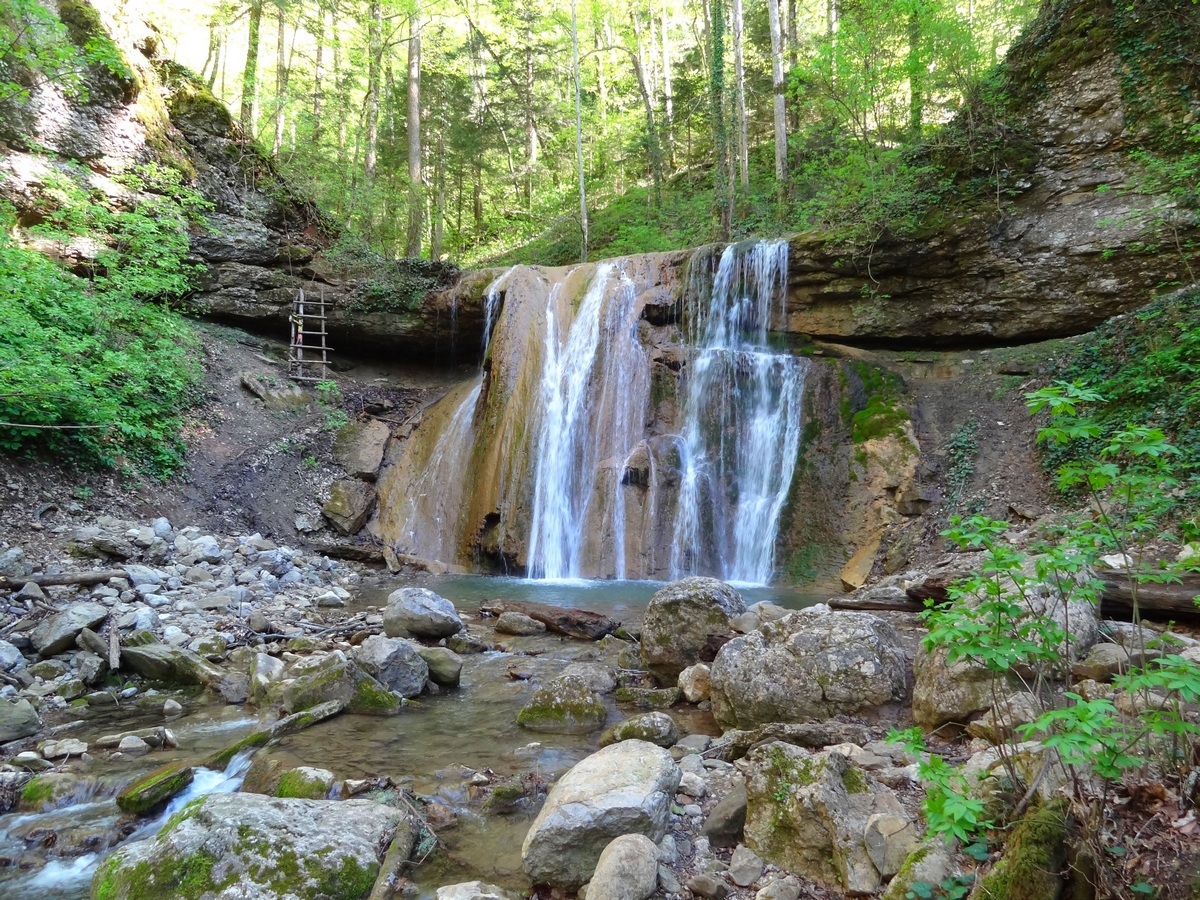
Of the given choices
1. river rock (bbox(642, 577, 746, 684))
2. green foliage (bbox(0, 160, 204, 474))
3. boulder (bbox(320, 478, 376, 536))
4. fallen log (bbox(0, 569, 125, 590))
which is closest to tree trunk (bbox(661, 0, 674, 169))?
green foliage (bbox(0, 160, 204, 474))

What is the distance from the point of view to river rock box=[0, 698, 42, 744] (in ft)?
13.8

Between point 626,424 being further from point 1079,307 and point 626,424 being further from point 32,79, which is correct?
point 32,79

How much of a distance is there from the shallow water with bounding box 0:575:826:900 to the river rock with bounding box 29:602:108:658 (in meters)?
1.08

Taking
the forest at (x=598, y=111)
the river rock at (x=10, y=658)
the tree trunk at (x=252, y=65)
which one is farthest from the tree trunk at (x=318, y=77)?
the river rock at (x=10, y=658)

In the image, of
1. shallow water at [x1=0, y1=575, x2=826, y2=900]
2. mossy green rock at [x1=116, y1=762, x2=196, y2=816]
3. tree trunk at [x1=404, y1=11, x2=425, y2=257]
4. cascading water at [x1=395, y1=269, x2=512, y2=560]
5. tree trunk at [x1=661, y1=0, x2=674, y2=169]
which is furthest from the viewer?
tree trunk at [x1=661, y1=0, x2=674, y2=169]

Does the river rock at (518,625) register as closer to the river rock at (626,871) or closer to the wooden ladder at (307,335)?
the river rock at (626,871)

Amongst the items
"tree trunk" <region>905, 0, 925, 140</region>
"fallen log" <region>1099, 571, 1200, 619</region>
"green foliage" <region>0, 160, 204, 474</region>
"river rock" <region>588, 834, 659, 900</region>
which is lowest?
"river rock" <region>588, 834, 659, 900</region>

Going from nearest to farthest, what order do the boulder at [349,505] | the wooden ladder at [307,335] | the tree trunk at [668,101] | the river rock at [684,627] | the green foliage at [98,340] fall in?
the river rock at [684,627] → the green foliage at [98,340] → the boulder at [349,505] → the wooden ladder at [307,335] → the tree trunk at [668,101]

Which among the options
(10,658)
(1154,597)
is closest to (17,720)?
(10,658)

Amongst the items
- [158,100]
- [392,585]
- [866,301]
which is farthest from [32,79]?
[866,301]

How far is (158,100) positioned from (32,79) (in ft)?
8.73

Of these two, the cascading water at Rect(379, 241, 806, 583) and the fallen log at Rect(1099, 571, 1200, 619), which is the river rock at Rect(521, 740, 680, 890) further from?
the cascading water at Rect(379, 241, 806, 583)

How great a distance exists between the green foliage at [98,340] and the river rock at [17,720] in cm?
343

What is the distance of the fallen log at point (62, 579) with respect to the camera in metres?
6.27
